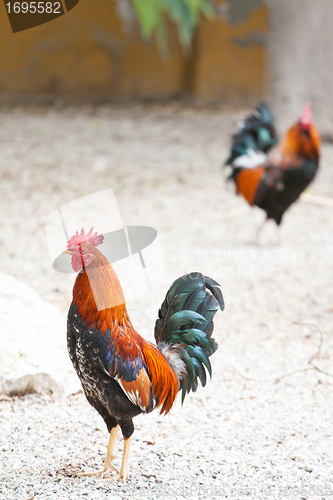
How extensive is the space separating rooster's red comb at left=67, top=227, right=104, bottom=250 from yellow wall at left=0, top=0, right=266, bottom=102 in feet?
27.9

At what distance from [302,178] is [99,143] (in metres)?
3.69

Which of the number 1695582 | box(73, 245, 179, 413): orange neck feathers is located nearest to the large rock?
box(73, 245, 179, 413): orange neck feathers

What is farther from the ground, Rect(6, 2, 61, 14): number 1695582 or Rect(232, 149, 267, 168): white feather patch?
Rect(6, 2, 61, 14): number 1695582

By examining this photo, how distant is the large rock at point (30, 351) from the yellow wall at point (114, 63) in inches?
301

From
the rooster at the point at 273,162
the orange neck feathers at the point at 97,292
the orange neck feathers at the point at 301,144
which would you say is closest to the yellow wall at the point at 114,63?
the rooster at the point at 273,162

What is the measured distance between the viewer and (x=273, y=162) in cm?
553

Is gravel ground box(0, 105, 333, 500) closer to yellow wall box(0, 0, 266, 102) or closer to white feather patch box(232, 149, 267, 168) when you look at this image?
white feather patch box(232, 149, 267, 168)

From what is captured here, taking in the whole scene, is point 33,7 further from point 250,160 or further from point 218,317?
point 250,160

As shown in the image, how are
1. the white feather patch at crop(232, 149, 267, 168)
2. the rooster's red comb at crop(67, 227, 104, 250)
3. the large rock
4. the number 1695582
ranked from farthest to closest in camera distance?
1. the white feather patch at crop(232, 149, 267, 168)
2. the large rock
3. the number 1695582
4. the rooster's red comb at crop(67, 227, 104, 250)

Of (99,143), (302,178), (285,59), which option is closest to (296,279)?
(302,178)

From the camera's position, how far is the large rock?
2891 mm

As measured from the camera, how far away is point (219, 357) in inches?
145

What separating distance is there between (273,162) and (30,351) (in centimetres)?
347

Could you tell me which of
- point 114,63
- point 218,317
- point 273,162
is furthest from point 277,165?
point 114,63
